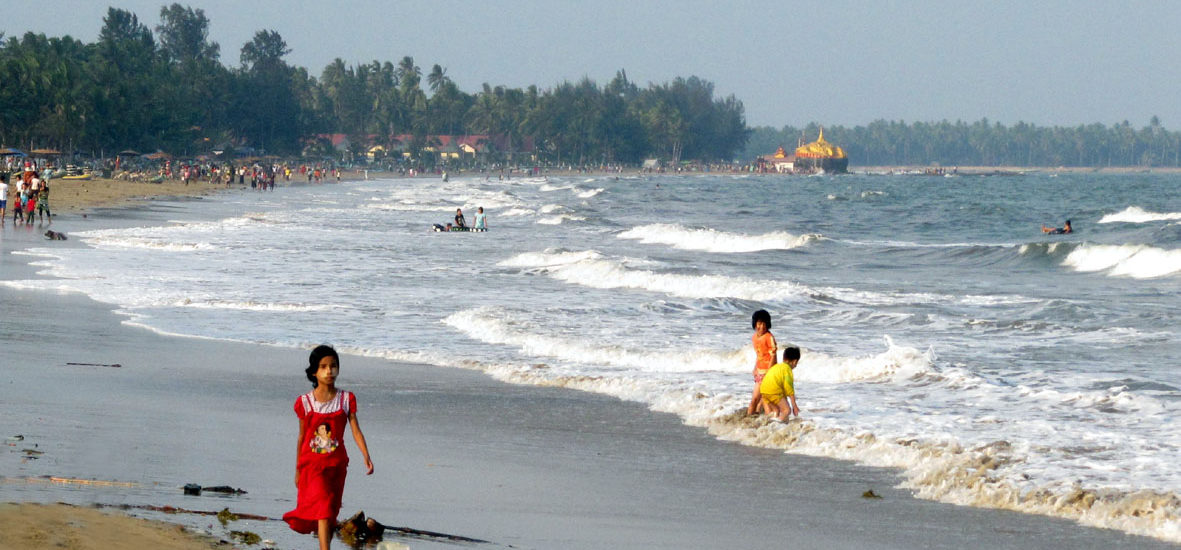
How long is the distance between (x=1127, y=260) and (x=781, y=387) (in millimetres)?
24703

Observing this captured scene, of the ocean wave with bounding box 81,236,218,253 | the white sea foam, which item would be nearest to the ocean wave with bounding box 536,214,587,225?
the ocean wave with bounding box 81,236,218,253

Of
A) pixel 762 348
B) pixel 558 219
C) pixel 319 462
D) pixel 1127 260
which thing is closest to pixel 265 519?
pixel 319 462

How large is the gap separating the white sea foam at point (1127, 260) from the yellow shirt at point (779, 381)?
21880mm

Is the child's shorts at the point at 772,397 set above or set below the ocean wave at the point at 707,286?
above

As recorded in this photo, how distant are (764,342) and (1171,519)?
395cm

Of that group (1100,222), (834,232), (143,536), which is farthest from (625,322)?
(1100,222)

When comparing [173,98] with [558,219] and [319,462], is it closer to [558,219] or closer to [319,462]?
[558,219]

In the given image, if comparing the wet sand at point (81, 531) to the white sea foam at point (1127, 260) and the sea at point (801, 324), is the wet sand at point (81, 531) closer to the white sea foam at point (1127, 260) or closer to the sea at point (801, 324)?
the sea at point (801, 324)

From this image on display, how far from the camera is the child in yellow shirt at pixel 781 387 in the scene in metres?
10.0

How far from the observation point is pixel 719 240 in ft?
136

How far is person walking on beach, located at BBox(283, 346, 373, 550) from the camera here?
5.72m

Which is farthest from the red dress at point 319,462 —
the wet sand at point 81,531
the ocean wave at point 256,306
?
the ocean wave at point 256,306

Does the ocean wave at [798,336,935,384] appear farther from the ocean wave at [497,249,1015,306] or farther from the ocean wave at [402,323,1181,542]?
the ocean wave at [497,249,1015,306]

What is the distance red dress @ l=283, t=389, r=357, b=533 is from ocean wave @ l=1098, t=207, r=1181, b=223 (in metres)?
59.3
